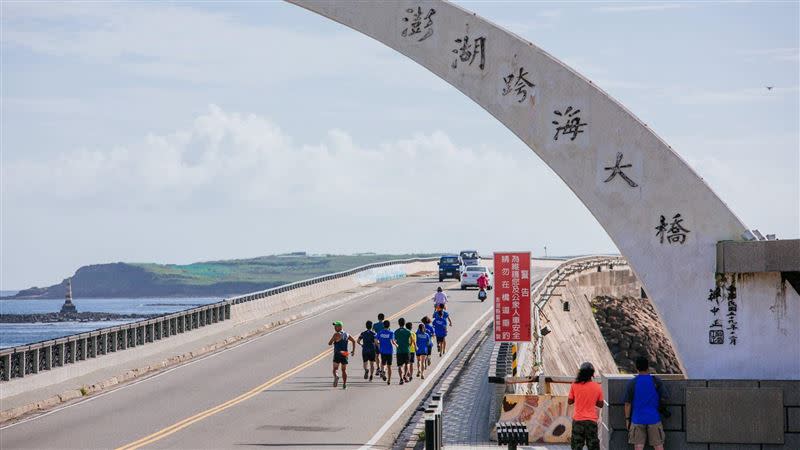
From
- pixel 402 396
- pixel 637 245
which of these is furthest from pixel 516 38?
pixel 402 396

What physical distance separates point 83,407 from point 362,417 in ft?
22.8

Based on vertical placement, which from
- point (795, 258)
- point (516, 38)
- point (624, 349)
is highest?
point (516, 38)

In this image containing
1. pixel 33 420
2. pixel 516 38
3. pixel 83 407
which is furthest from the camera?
pixel 83 407

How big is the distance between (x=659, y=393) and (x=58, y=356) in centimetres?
1883

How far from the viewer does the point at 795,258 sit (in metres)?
19.1

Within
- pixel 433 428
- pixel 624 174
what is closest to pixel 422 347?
pixel 433 428

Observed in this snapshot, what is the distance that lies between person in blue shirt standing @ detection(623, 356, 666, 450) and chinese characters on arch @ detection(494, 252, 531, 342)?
16.0 m

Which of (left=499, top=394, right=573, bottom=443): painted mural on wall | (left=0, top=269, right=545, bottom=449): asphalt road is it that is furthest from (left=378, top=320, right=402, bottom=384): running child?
(left=499, top=394, right=573, bottom=443): painted mural on wall

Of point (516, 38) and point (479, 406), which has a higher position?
point (516, 38)

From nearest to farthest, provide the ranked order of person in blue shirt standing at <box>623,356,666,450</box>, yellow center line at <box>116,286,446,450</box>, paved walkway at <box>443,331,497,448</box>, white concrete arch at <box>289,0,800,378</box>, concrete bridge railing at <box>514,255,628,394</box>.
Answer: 1. person in blue shirt standing at <box>623,356,666,450</box>
2. white concrete arch at <box>289,0,800,378</box>
3. yellow center line at <box>116,286,446,450</box>
4. paved walkway at <box>443,331,497,448</box>
5. concrete bridge railing at <box>514,255,628,394</box>

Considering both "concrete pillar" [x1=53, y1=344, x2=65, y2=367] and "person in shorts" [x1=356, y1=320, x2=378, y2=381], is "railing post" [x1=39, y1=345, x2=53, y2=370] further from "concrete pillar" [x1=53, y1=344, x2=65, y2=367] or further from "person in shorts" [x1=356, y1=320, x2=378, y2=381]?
"person in shorts" [x1=356, y1=320, x2=378, y2=381]

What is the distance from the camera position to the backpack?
61.5ft

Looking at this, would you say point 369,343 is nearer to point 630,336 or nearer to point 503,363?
point 503,363

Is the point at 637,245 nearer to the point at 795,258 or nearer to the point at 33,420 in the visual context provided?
the point at 795,258
